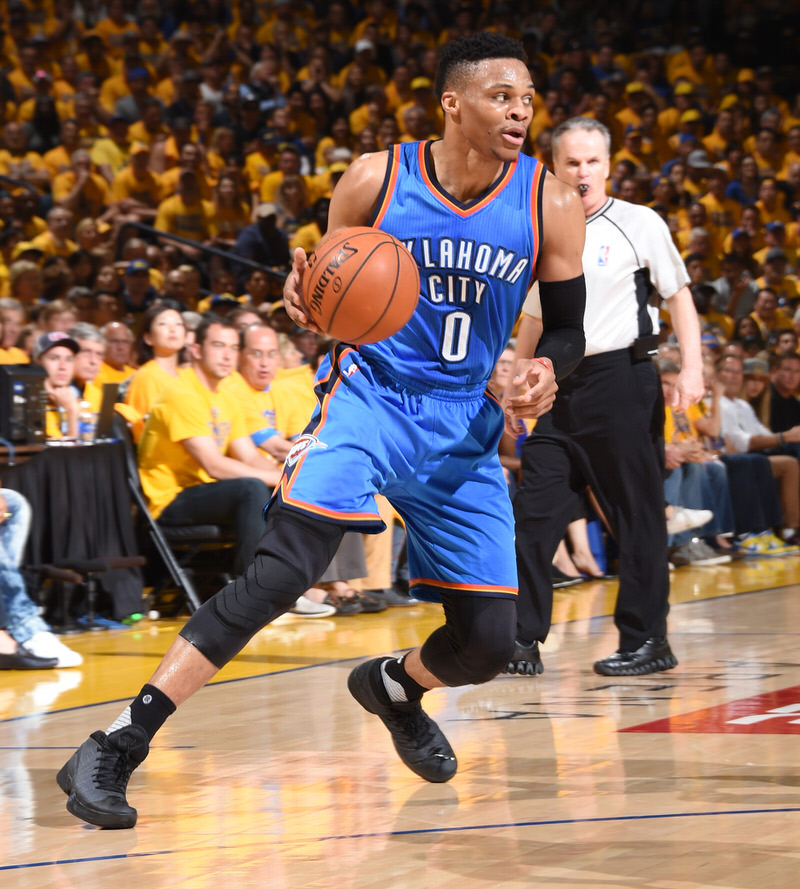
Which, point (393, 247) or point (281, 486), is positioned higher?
point (393, 247)

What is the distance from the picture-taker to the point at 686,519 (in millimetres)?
9148

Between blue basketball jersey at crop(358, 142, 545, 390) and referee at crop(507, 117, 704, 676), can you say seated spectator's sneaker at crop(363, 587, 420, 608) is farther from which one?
blue basketball jersey at crop(358, 142, 545, 390)

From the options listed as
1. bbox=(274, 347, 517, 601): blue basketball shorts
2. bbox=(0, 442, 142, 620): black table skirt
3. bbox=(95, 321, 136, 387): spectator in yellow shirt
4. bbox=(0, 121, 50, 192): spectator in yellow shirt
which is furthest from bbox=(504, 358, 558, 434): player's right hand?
bbox=(0, 121, 50, 192): spectator in yellow shirt

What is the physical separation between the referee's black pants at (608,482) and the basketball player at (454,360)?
162 centimetres

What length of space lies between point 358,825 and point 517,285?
1390 mm

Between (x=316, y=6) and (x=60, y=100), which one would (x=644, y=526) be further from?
(x=316, y=6)

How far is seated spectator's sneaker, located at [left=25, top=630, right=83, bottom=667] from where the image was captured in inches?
233

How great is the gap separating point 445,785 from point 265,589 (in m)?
0.83

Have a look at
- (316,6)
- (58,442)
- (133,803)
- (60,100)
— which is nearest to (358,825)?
(133,803)

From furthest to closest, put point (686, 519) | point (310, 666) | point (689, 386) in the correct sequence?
point (686, 519), point (310, 666), point (689, 386)

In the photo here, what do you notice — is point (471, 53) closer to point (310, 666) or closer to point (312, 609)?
point (310, 666)

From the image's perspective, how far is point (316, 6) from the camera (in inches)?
698

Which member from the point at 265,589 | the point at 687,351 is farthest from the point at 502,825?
the point at 687,351

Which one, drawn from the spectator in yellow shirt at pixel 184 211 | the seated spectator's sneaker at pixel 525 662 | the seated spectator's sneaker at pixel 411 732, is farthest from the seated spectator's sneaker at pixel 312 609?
the spectator in yellow shirt at pixel 184 211
